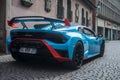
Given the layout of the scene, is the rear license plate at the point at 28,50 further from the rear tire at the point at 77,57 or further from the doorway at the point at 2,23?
the doorway at the point at 2,23

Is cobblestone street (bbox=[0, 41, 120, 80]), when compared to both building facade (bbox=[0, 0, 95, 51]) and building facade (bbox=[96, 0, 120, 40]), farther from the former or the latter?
building facade (bbox=[96, 0, 120, 40])

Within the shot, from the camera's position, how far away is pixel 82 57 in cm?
745

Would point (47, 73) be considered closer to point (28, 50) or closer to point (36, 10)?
point (28, 50)

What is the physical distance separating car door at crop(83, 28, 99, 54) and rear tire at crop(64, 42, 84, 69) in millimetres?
967

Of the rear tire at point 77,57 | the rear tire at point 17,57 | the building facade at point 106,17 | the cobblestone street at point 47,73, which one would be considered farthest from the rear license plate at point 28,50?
the building facade at point 106,17

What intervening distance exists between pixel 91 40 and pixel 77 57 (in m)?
1.73

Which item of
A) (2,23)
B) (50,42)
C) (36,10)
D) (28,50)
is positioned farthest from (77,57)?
(36,10)

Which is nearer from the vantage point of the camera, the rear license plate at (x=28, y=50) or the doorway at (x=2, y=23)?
the rear license plate at (x=28, y=50)

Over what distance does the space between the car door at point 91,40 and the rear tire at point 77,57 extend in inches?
Answer: 38.1

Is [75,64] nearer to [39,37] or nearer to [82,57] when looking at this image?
[82,57]

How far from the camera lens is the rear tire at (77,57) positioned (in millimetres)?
6854

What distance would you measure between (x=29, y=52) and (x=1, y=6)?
13.6ft

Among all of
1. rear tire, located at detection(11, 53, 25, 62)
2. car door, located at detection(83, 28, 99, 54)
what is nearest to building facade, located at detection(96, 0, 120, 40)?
car door, located at detection(83, 28, 99, 54)

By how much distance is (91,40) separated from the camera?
8695 mm
